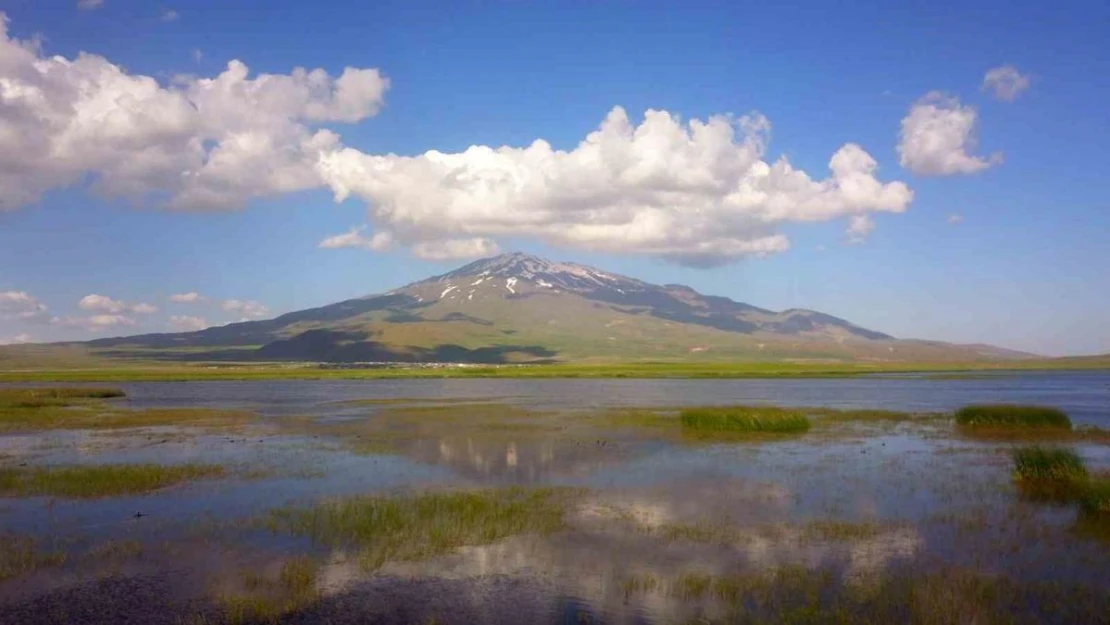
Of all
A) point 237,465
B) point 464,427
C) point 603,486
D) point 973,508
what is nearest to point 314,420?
point 464,427

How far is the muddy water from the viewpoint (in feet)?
55.9

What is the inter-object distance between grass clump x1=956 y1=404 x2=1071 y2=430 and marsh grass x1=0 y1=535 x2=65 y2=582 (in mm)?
50357

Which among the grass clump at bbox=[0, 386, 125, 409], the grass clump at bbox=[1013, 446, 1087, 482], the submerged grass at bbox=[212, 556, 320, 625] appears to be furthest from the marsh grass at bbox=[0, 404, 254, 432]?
the grass clump at bbox=[1013, 446, 1087, 482]

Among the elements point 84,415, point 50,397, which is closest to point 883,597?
point 84,415

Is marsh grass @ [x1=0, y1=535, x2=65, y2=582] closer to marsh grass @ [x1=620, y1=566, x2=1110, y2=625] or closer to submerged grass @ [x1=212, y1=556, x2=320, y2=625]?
submerged grass @ [x1=212, y1=556, x2=320, y2=625]

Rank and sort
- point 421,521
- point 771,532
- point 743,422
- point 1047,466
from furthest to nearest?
1. point 743,422
2. point 1047,466
3. point 421,521
4. point 771,532

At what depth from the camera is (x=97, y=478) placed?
31.9 metres

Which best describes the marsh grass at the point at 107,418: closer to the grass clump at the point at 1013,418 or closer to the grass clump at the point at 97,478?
the grass clump at the point at 97,478

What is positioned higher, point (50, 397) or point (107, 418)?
point (50, 397)

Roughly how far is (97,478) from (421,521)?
16280mm

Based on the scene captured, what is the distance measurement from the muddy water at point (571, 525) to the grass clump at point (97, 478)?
1.26 m

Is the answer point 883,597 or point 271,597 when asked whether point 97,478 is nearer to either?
point 271,597

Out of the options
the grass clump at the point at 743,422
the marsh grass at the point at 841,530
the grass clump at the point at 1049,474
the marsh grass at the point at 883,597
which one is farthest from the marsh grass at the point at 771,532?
the grass clump at the point at 743,422

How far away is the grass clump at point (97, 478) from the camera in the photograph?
96.8 feet
